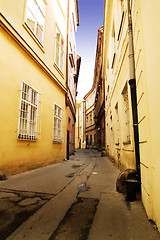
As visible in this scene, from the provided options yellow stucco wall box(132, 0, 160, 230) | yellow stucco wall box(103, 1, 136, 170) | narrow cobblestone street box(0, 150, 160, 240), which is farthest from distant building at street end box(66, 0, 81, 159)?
yellow stucco wall box(132, 0, 160, 230)

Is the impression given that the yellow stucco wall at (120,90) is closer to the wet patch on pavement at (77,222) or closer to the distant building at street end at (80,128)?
the wet patch on pavement at (77,222)

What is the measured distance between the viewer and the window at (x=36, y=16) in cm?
541

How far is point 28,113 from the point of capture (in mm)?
5000

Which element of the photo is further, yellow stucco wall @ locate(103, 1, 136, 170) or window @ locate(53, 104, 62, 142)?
window @ locate(53, 104, 62, 142)

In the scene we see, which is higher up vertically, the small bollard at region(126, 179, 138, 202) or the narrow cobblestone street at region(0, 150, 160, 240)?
the small bollard at region(126, 179, 138, 202)

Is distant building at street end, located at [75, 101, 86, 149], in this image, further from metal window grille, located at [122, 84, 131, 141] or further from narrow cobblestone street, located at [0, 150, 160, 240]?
narrow cobblestone street, located at [0, 150, 160, 240]

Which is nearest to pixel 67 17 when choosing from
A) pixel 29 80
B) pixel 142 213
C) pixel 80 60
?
pixel 29 80

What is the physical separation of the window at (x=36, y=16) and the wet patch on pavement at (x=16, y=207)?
537 cm

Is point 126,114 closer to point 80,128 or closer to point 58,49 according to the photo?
point 58,49

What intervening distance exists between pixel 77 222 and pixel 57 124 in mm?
6032

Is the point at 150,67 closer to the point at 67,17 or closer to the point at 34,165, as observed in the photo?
the point at 34,165

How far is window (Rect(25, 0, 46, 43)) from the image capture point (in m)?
5.41

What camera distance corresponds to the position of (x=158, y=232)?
1531mm

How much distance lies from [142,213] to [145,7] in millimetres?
2767
